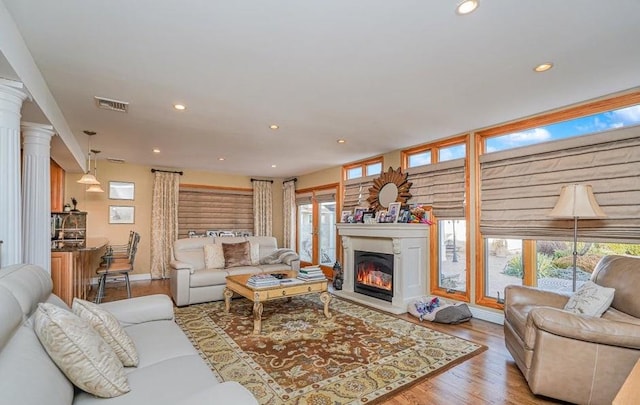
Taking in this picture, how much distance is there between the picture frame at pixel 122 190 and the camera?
6.27 meters

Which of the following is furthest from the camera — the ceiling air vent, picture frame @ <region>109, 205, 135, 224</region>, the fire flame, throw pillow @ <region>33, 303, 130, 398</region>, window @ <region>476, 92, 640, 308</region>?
picture frame @ <region>109, 205, 135, 224</region>

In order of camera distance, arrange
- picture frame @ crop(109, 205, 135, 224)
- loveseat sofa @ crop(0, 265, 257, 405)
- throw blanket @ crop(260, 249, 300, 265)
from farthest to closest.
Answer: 1. picture frame @ crop(109, 205, 135, 224)
2. throw blanket @ crop(260, 249, 300, 265)
3. loveseat sofa @ crop(0, 265, 257, 405)

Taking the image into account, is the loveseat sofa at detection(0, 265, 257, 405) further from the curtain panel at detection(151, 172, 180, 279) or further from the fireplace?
the curtain panel at detection(151, 172, 180, 279)

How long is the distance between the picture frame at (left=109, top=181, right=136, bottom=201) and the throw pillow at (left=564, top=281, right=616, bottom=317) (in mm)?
7239

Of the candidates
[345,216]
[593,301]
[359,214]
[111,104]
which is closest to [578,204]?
[593,301]

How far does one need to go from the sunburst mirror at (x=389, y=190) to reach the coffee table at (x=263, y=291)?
75.0 inches

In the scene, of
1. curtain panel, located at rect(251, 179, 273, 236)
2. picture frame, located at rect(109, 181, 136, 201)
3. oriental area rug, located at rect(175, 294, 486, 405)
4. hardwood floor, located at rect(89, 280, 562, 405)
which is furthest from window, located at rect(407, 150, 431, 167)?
picture frame, located at rect(109, 181, 136, 201)

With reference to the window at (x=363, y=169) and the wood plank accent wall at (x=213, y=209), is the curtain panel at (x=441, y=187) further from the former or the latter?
the wood plank accent wall at (x=213, y=209)

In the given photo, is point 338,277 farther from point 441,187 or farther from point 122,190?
point 122,190

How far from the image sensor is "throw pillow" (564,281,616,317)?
226cm

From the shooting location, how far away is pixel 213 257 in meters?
5.03

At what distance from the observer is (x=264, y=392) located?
2.23m

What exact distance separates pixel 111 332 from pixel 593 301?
10.6 feet

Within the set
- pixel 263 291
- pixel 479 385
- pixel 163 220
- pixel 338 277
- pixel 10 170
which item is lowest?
pixel 479 385
